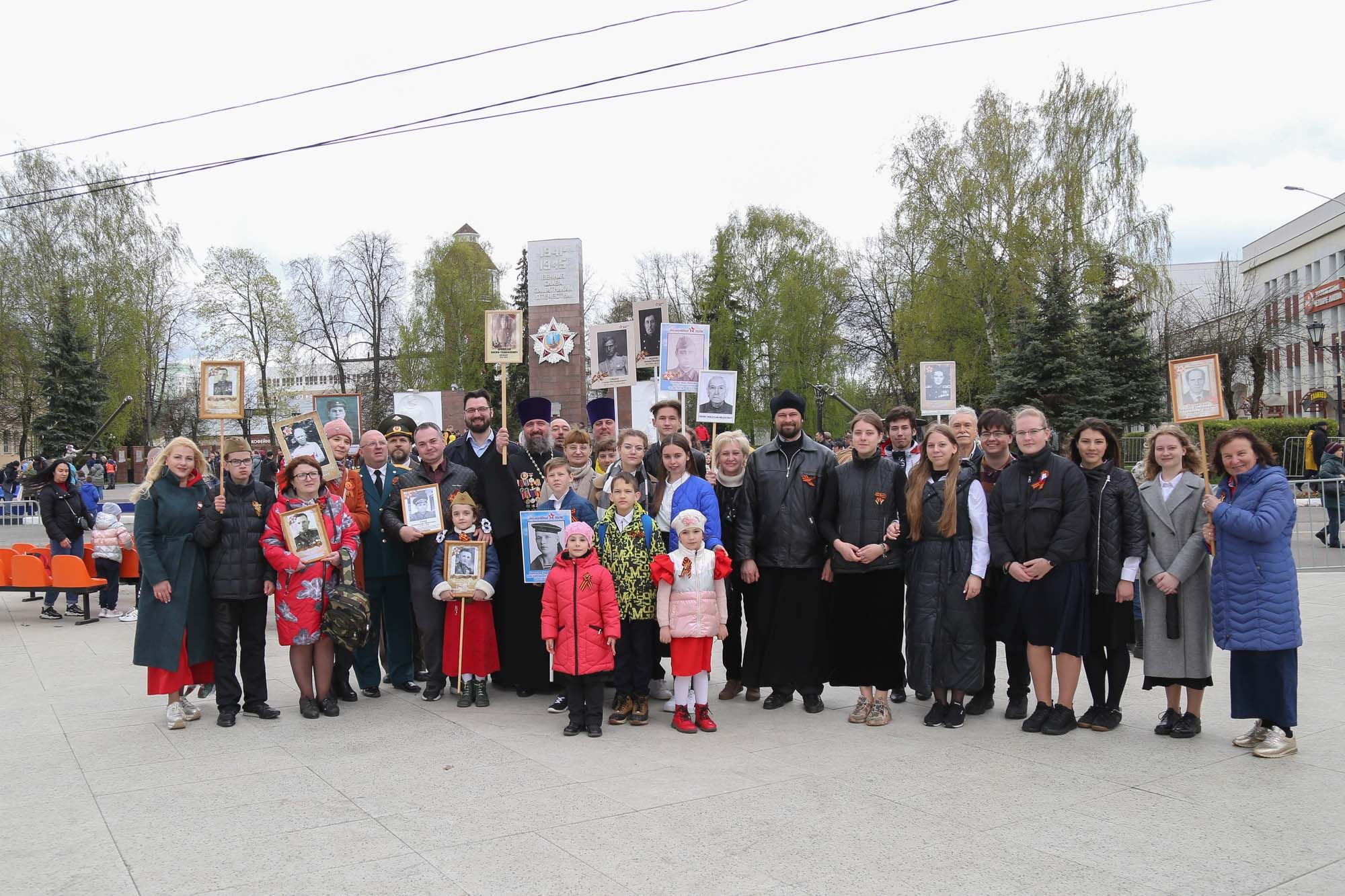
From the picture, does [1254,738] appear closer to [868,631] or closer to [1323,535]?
[868,631]

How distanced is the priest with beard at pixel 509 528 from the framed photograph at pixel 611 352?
46.9 ft

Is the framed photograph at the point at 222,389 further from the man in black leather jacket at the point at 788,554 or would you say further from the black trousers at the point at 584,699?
the man in black leather jacket at the point at 788,554

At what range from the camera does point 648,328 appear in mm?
21719

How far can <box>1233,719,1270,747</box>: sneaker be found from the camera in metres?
5.62

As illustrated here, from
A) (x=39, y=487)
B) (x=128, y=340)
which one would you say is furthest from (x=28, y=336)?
(x=39, y=487)

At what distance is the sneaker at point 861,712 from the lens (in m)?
6.39

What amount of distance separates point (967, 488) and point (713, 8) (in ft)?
21.4

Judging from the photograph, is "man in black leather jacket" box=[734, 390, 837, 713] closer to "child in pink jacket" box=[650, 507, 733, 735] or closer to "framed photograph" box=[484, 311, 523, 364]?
"child in pink jacket" box=[650, 507, 733, 735]

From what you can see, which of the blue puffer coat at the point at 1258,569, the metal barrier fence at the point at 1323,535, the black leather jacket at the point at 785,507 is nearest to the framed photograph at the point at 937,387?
the metal barrier fence at the point at 1323,535

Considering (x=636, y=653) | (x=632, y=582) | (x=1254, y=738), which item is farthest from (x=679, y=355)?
(x=1254, y=738)

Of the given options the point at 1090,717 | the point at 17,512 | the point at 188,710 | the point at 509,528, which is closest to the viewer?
the point at 1090,717

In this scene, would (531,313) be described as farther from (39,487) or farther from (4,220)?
(4,220)

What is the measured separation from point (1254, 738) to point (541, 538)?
4.60 meters

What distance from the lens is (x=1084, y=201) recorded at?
107 feet
